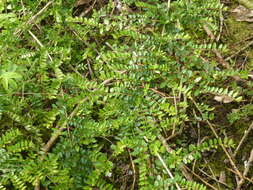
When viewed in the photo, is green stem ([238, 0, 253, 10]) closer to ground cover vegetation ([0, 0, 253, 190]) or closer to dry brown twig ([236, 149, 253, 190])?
→ ground cover vegetation ([0, 0, 253, 190])

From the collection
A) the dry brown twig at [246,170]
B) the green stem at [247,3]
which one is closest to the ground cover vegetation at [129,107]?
the dry brown twig at [246,170]

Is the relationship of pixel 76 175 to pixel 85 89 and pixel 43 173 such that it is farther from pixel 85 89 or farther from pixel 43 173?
pixel 85 89

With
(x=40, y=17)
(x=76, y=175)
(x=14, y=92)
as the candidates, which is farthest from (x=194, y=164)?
(x=40, y=17)

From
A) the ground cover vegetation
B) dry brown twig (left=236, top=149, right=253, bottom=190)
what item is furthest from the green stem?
dry brown twig (left=236, top=149, right=253, bottom=190)

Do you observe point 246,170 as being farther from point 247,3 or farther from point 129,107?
point 247,3

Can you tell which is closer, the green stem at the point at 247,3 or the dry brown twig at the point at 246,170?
the dry brown twig at the point at 246,170

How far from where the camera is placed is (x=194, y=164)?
6.88 ft

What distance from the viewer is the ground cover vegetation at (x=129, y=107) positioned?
6.44 ft

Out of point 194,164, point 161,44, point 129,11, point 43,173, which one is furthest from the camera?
point 129,11

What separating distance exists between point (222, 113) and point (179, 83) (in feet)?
1.23

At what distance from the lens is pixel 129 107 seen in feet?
6.95

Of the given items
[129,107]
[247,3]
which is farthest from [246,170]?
[247,3]

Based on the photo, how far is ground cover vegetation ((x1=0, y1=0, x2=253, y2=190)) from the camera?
1964mm

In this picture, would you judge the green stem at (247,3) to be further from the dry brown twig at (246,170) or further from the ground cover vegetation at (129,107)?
the dry brown twig at (246,170)
